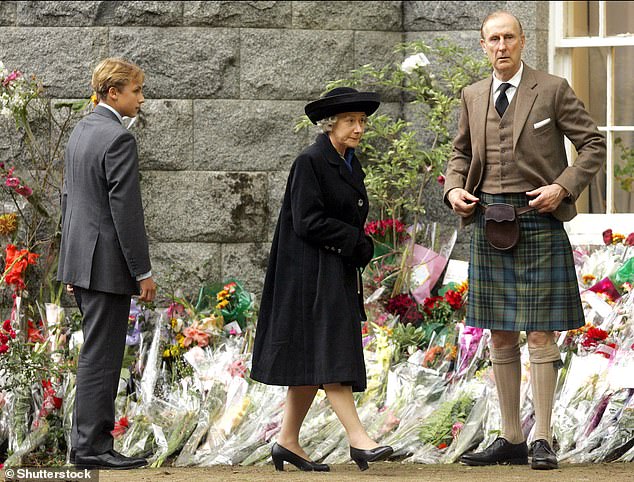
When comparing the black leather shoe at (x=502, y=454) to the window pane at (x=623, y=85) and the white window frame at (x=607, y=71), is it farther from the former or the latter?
the window pane at (x=623, y=85)

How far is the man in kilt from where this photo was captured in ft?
16.9

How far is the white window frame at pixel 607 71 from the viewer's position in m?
7.38

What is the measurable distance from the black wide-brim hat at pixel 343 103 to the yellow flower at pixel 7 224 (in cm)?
242

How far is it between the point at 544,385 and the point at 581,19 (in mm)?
3275

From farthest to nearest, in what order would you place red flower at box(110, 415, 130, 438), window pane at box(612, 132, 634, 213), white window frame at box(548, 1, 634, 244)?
window pane at box(612, 132, 634, 213) < white window frame at box(548, 1, 634, 244) < red flower at box(110, 415, 130, 438)

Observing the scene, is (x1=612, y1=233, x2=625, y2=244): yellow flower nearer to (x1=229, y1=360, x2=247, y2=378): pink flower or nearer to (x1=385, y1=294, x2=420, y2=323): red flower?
(x1=385, y1=294, x2=420, y2=323): red flower

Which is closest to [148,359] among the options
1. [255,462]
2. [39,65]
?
[255,462]

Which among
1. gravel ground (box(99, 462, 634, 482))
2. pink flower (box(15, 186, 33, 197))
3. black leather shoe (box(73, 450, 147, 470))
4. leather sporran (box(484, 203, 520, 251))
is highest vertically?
pink flower (box(15, 186, 33, 197))

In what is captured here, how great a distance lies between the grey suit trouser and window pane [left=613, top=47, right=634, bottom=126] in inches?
149

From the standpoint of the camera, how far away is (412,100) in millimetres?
7559

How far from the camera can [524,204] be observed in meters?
5.21

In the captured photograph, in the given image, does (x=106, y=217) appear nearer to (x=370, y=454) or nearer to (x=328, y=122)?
(x=328, y=122)

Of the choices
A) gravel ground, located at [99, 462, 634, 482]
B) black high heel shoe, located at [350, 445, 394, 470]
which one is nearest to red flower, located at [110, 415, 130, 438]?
gravel ground, located at [99, 462, 634, 482]

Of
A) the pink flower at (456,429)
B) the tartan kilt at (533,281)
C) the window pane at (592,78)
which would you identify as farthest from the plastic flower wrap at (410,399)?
the window pane at (592,78)
